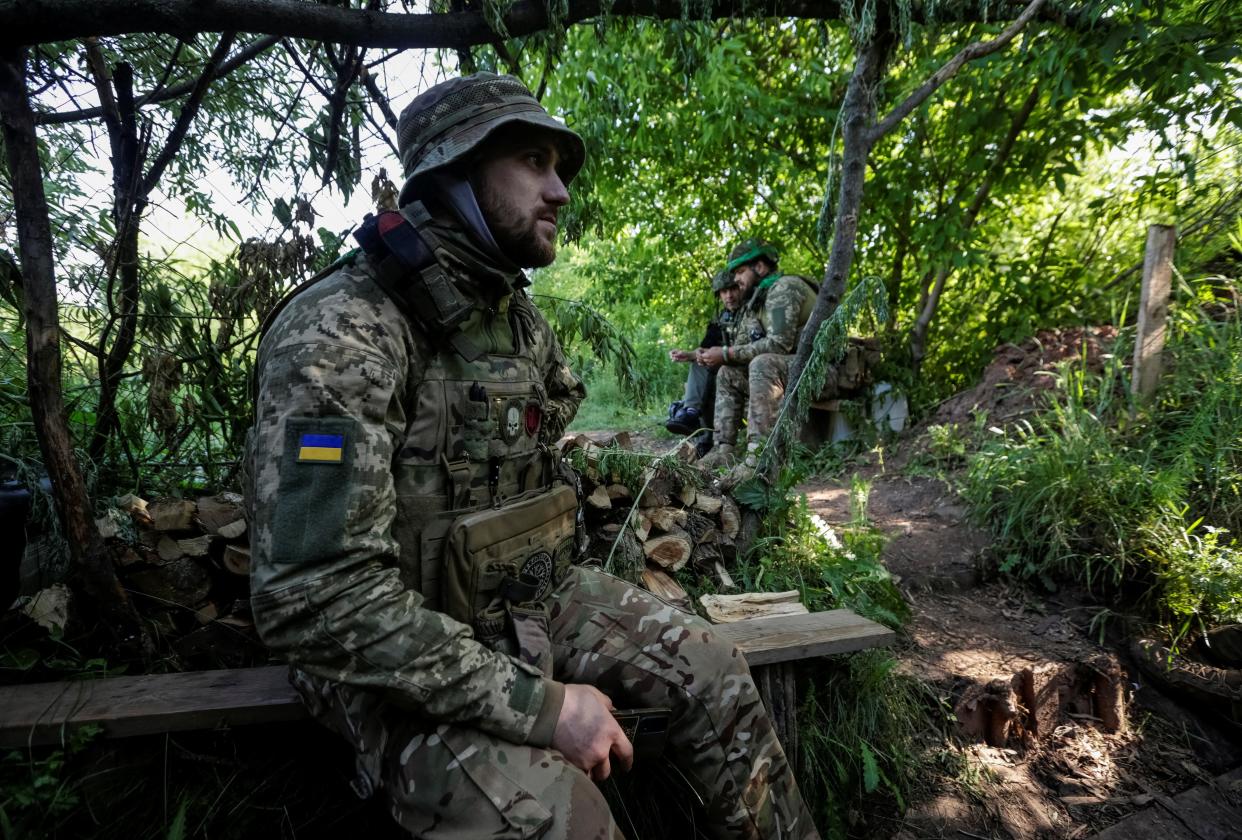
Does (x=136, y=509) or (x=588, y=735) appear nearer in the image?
(x=588, y=735)

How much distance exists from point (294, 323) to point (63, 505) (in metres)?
0.97

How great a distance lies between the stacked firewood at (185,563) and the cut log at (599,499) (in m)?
1.32

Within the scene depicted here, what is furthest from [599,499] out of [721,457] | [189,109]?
[721,457]

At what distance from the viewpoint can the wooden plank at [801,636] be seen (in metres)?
1.99

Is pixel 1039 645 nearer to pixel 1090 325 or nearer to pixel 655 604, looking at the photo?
pixel 655 604

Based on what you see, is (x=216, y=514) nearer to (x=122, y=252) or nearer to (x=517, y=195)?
(x=122, y=252)

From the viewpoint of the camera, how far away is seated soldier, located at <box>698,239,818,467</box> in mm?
4719

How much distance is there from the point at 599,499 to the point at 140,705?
1.66m

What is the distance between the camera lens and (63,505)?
1578 millimetres

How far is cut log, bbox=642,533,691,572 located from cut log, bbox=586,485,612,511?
27cm

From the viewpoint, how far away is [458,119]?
5.10 ft

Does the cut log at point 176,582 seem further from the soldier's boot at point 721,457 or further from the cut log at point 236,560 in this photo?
the soldier's boot at point 721,457

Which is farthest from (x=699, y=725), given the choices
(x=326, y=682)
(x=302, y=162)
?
(x=302, y=162)

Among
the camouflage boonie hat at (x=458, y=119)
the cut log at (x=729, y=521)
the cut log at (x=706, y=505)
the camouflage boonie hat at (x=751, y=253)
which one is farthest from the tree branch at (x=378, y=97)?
the camouflage boonie hat at (x=751, y=253)
